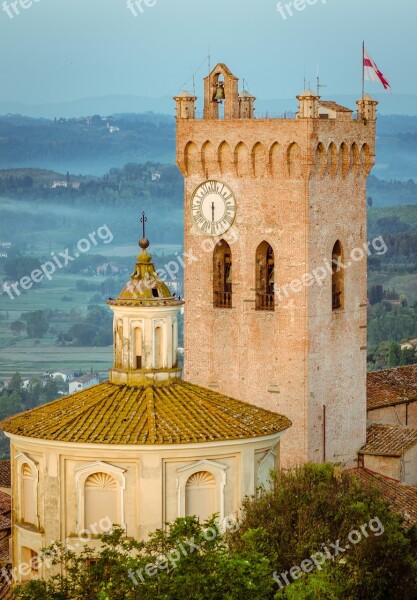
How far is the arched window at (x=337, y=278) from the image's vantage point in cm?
5303

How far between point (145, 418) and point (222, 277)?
17.1 m

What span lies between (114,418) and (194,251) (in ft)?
57.2

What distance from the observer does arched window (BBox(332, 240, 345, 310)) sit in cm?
5303

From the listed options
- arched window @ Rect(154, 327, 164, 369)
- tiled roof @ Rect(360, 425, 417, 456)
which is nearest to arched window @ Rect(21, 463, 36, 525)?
arched window @ Rect(154, 327, 164, 369)

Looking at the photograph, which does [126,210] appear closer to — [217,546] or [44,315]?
[44,315]

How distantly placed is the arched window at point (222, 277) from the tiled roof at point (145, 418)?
49.2 ft

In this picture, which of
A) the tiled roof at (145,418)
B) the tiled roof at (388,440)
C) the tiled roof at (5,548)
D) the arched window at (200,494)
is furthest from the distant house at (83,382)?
the arched window at (200,494)

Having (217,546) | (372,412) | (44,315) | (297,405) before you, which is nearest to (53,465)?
(217,546)

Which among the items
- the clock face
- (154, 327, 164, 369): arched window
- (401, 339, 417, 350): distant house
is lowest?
(401, 339, 417, 350): distant house

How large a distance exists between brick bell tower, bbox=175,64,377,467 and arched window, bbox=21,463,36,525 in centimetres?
1485

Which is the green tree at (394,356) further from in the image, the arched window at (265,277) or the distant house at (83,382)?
the arched window at (265,277)

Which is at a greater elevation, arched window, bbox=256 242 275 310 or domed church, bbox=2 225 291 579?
arched window, bbox=256 242 275 310

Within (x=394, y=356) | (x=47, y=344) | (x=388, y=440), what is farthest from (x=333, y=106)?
(x=47, y=344)

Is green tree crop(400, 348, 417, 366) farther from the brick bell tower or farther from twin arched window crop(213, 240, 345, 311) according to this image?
twin arched window crop(213, 240, 345, 311)
